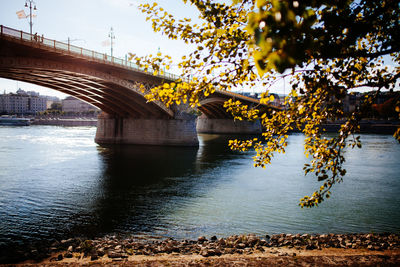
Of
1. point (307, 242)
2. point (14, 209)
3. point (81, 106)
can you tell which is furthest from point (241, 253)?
point (81, 106)

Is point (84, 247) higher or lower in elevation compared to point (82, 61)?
lower

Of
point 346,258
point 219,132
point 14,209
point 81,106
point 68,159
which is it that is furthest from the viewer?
point 81,106

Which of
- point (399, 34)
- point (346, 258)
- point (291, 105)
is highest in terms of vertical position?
point (399, 34)

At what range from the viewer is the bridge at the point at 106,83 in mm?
23516

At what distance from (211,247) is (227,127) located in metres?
67.4

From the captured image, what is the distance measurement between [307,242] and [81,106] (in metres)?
195

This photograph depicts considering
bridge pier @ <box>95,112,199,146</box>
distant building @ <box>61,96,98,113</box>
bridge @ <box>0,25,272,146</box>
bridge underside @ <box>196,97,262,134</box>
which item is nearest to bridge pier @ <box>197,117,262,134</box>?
bridge underside @ <box>196,97,262,134</box>

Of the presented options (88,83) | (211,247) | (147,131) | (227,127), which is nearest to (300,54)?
(211,247)

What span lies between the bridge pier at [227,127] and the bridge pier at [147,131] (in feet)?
102

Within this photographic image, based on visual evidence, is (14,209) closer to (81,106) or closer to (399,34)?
(399,34)

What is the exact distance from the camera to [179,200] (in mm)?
15609

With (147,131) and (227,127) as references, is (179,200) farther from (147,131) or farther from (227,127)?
(227,127)

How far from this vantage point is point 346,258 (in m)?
6.21

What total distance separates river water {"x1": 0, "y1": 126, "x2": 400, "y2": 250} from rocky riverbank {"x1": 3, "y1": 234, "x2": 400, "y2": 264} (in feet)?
5.18
